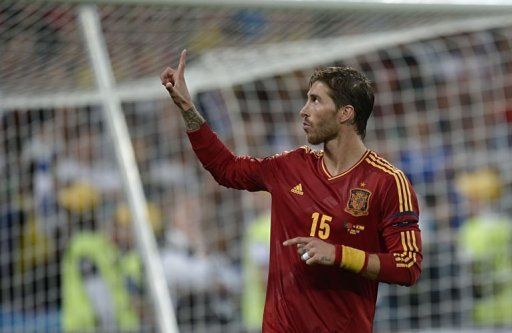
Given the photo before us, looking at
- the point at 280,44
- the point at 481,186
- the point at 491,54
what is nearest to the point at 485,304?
the point at 481,186

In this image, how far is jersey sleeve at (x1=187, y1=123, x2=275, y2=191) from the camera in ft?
14.9

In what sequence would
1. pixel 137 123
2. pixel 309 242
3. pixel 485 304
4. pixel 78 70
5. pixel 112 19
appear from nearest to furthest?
1. pixel 309 242
2. pixel 112 19
3. pixel 78 70
4. pixel 485 304
5. pixel 137 123

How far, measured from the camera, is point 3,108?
8.41m

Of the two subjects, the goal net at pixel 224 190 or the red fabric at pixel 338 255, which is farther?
the goal net at pixel 224 190

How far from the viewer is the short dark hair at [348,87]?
173 inches

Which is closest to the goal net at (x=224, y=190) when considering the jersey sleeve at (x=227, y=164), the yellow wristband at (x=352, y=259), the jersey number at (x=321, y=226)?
the jersey sleeve at (x=227, y=164)

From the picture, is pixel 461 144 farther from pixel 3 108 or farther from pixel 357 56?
pixel 3 108

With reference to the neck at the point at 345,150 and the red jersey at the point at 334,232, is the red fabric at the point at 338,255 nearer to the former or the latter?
the red jersey at the point at 334,232

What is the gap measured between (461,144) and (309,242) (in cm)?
502

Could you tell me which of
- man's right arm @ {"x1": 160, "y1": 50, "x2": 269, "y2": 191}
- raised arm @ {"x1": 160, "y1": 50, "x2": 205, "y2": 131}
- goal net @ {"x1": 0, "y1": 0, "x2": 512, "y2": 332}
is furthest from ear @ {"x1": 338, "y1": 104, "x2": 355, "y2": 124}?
goal net @ {"x1": 0, "y1": 0, "x2": 512, "y2": 332}

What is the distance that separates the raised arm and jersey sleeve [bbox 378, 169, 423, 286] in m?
0.80

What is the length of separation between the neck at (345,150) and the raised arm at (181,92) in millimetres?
524

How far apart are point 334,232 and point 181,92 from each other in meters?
0.80

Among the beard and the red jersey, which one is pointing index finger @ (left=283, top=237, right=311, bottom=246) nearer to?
the red jersey
